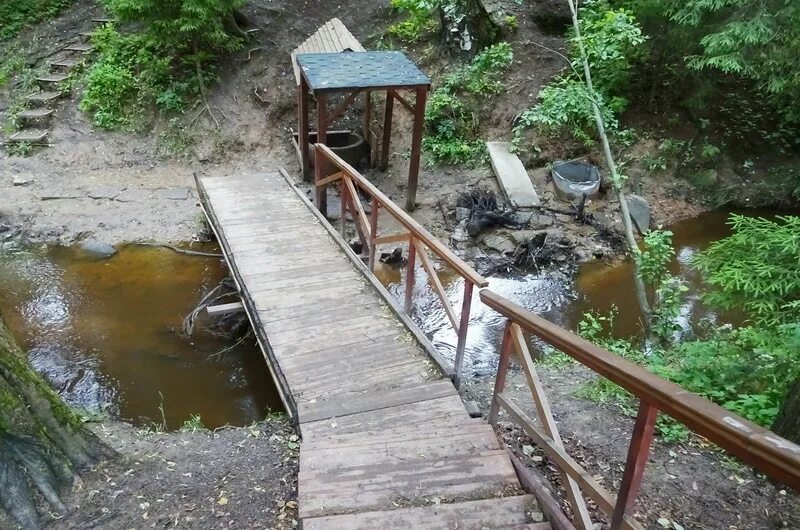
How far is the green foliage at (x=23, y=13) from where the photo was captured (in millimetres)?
12047

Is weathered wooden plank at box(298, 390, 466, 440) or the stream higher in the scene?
weathered wooden plank at box(298, 390, 466, 440)

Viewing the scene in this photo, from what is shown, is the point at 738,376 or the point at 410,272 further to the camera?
the point at 410,272

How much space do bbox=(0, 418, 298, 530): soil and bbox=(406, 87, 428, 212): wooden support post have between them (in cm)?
604

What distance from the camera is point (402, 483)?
320 cm

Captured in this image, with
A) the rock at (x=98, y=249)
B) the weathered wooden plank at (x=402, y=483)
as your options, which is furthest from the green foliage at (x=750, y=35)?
the rock at (x=98, y=249)

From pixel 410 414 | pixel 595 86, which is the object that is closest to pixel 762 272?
pixel 410 414

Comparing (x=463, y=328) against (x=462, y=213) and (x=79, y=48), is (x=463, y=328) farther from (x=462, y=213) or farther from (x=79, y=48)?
(x=79, y=48)

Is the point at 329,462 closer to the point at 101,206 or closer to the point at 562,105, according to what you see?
the point at 562,105

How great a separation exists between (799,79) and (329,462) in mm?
9104

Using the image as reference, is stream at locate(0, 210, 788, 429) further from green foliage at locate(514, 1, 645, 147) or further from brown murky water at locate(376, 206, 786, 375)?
green foliage at locate(514, 1, 645, 147)

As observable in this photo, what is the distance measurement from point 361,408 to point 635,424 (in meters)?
2.08

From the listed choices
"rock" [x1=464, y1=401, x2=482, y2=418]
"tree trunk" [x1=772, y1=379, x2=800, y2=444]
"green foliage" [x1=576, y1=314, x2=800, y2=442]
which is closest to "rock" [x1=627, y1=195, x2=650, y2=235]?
"green foliage" [x1=576, y1=314, x2=800, y2=442]

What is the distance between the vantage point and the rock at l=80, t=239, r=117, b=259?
8352 millimetres

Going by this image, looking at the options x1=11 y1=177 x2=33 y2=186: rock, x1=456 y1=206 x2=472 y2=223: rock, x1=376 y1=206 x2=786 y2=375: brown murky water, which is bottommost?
x1=376 y1=206 x2=786 y2=375: brown murky water
